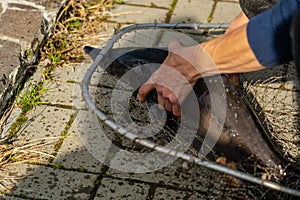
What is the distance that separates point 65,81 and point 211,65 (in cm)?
137

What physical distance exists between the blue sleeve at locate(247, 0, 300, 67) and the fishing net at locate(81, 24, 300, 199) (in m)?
0.45

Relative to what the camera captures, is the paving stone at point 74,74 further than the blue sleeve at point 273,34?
Yes

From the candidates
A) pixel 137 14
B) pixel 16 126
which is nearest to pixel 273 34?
pixel 16 126

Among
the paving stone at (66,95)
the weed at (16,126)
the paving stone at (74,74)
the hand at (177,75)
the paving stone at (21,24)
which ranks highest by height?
the hand at (177,75)

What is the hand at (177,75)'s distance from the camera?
113 inches

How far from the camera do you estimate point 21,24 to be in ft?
13.5

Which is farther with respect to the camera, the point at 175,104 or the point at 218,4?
the point at 218,4

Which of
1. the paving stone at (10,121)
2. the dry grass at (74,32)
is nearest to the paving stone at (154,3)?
the dry grass at (74,32)

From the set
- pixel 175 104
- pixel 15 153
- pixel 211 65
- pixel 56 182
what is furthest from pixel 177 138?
pixel 15 153

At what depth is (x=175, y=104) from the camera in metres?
2.97

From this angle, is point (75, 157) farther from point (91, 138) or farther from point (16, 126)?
point (16, 126)

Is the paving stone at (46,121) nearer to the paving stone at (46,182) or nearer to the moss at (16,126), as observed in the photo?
the moss at (16,126)

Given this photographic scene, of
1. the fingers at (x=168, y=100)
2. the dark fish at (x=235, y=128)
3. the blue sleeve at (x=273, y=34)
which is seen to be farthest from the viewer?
the fingers at (x=168, y=100)

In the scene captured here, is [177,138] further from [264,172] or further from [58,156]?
[58,156]
